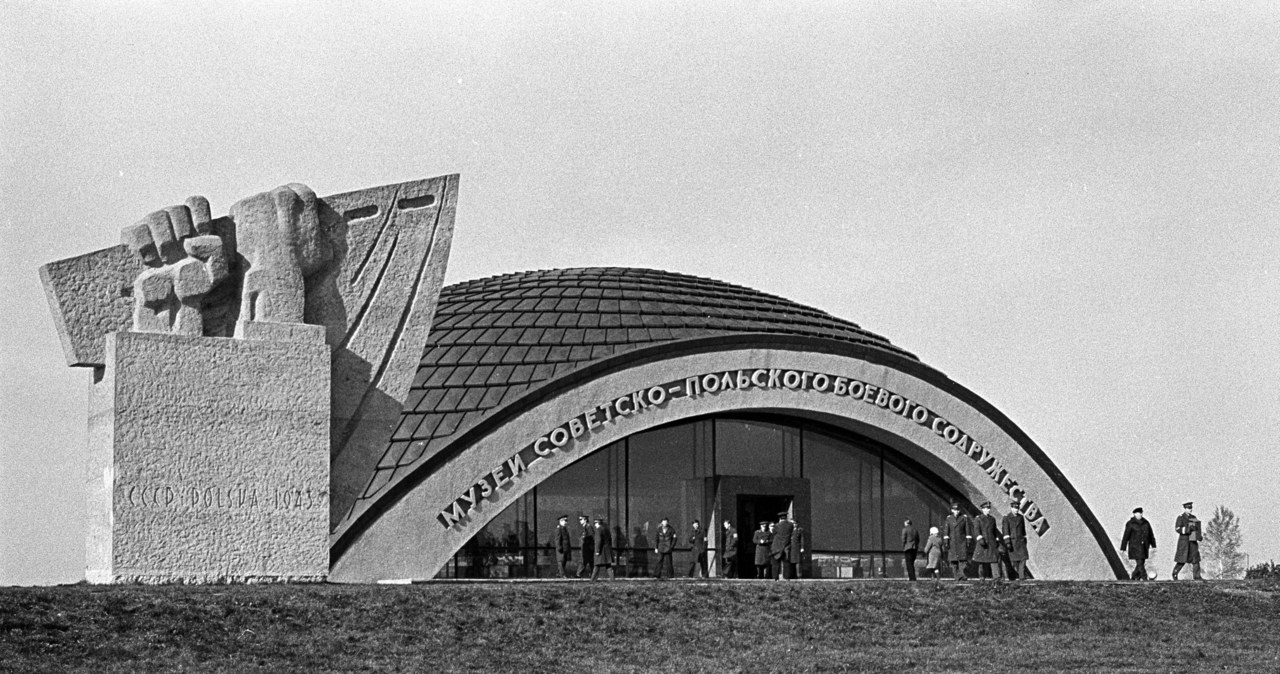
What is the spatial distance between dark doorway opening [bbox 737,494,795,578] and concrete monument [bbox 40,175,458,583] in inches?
513

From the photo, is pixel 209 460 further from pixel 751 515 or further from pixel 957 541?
pixel 751 515

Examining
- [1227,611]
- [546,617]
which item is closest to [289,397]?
[546,617]

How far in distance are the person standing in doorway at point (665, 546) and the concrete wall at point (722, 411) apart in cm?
212

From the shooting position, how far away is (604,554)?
28734 millimetres

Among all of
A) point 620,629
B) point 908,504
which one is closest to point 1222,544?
point 908,504

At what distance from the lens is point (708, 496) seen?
109 ft

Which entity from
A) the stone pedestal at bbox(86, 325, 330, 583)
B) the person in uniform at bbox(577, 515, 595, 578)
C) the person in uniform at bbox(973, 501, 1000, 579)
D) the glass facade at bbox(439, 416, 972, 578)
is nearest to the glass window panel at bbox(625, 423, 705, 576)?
the glass facade at bbox(439, 416, 972, 578)

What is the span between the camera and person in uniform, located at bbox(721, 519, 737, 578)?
3106 cm

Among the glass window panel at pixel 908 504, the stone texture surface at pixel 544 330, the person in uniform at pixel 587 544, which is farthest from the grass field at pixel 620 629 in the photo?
the glass window panel at pixel 908 504

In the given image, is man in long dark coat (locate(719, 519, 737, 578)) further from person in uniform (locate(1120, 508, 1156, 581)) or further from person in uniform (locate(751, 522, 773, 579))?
person in uniform (locate(1120, 508, 1156, 581))

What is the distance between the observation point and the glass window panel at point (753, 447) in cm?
3341

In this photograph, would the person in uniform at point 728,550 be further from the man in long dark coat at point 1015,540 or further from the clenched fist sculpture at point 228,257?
the clenched fist sculpture at point 228,257

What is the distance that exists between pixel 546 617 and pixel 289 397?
429cm

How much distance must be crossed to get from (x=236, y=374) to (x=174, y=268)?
5.13 ft
